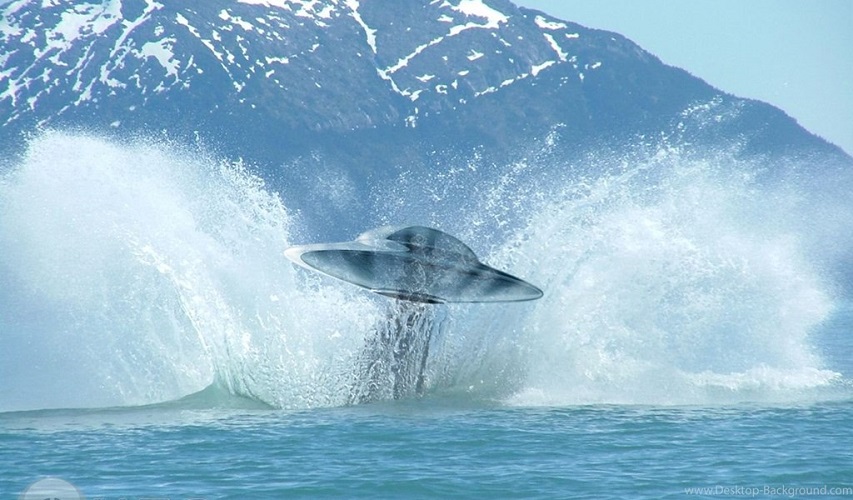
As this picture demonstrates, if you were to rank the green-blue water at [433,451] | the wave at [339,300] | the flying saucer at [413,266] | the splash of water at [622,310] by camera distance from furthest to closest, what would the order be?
the splash of water at [622,310] → the wave at [339,300] → the flying saucer at [413,266] → the green-blue water at [433,451]

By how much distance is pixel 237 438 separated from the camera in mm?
21000

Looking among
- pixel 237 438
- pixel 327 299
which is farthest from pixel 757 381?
pixel 237 438

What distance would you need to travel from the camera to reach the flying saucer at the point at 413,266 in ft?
78.4

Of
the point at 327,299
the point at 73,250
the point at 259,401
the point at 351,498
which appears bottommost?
the point at 351,498

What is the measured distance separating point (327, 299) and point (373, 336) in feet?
15.3

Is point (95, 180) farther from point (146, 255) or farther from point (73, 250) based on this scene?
point (146, 255)

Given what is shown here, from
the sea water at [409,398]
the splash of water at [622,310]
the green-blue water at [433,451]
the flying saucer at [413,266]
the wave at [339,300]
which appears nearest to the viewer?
the green-blue water at [433,451]

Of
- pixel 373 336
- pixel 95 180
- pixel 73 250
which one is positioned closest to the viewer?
pixel 373 336

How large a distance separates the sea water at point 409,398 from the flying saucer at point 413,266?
1.37m

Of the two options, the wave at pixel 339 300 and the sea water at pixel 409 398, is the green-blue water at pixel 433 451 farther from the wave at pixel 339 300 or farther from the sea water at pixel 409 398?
the wave at pixel 339 300

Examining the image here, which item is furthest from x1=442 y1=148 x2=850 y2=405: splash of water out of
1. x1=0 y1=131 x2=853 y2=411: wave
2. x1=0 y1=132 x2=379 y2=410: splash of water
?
x1=0 y1=132 x2=379 y2=410: splash of water

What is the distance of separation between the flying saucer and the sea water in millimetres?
1369

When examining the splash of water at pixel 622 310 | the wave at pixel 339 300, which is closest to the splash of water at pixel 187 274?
the wave at pixel 339 300

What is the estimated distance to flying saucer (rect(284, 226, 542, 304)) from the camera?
2391 centimetres
